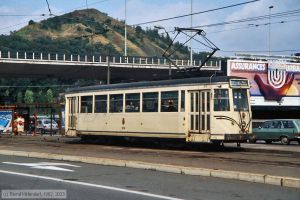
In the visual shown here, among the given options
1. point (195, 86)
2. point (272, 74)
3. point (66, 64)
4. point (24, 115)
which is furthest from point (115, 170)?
point (66, 64)

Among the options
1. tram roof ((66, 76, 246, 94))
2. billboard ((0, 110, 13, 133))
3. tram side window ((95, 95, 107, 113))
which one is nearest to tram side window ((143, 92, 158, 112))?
tram roof ((66, 76, 246, 94))

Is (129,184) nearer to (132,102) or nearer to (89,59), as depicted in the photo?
(132,102)

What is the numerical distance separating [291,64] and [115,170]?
5557 centimetres

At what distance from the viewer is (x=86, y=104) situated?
29.8 metres

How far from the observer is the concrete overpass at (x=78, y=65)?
278 feet

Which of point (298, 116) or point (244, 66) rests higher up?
point (244, 66)

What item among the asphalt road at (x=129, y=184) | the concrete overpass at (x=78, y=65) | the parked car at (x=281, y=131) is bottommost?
the asphalt road at (x=129, y=184)

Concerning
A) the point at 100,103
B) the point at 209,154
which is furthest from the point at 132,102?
the point at 209,154

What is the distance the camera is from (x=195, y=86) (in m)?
23.5

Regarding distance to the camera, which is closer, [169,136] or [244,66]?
[169,136]

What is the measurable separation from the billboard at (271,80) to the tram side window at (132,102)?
3644 cm

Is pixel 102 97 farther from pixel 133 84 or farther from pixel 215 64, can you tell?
pixel 215 64

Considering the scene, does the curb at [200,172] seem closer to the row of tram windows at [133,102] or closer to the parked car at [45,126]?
the row of tram windows at [133,102]

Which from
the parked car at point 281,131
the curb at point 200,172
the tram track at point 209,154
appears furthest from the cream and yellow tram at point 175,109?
the parked car at point 281,131
